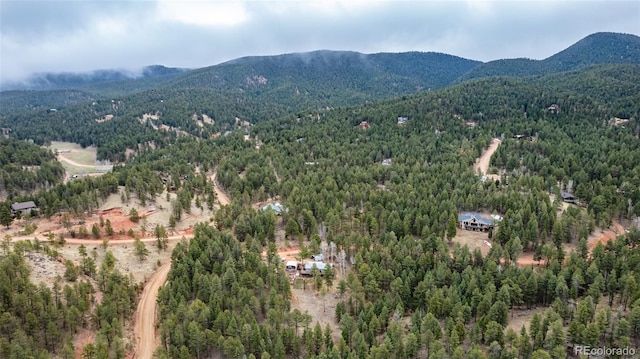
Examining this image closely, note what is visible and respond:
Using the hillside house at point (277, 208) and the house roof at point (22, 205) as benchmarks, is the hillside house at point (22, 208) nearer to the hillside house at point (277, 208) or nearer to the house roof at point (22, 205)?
the house roof at point (22, 205)

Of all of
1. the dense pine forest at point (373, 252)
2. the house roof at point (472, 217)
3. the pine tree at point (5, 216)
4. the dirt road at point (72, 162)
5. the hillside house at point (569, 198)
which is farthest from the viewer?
the dirt road at point (72, 162)

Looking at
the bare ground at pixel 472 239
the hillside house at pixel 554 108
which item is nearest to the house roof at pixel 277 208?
the bare ground at pixel 472 239

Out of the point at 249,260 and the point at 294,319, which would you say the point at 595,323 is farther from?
the point at 249,260

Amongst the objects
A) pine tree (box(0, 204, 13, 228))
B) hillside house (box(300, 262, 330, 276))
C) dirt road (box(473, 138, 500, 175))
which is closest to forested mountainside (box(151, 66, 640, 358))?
dirt road (box(473, 138, 500, 175))

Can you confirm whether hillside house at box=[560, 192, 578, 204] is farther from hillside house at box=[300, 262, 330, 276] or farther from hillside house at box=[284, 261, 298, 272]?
hillside house at box=[284, 261, 298, 272]

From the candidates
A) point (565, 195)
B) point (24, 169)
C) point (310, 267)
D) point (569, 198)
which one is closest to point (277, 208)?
point (310, 267)

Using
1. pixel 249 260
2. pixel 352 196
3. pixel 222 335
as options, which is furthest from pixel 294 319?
pixel 352 196

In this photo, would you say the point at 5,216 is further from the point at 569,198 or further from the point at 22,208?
the point at 569,198
